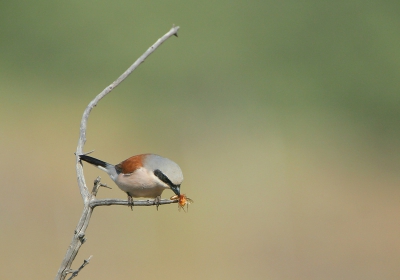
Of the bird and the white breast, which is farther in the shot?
the white breast

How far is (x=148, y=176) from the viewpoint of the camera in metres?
2.60

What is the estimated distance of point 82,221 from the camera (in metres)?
1.62

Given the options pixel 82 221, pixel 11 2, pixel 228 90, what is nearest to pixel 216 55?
pixel 228 90

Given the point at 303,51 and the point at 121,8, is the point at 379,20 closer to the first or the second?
the point at 303,51

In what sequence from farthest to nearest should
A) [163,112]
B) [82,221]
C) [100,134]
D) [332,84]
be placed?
1. [332,84]
2. [163,112]
3. [100,134]
4. [82,221]

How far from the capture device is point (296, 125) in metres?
8.87

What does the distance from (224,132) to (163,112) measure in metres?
1.12

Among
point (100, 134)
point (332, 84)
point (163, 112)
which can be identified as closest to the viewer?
point (100, 134)

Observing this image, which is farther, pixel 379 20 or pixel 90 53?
pixel 379 20

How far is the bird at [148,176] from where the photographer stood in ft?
8.03

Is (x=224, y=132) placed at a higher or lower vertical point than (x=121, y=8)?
lower

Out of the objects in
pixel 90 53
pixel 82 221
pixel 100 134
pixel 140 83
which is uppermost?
pixel 90 53

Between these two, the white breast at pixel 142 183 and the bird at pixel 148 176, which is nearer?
the bird at pixel 148 176

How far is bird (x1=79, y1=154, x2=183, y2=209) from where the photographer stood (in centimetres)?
245
